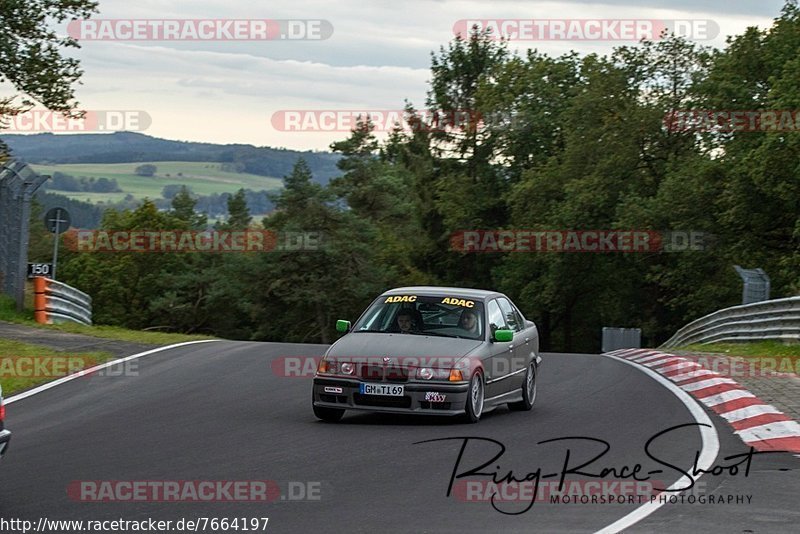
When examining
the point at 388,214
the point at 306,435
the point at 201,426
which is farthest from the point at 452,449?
the point at 388,214

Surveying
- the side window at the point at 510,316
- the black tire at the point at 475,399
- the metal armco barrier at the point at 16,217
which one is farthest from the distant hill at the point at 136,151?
the black tire at the point at 475,399

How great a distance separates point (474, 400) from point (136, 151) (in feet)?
453

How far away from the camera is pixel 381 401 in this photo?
11789 mm

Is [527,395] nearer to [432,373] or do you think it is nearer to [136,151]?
[432,373]

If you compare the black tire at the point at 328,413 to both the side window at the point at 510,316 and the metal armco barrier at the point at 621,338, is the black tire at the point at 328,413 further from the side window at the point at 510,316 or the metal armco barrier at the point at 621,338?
the metal armco barrier at the point at 621,338

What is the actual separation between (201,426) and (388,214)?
6730 centimetres

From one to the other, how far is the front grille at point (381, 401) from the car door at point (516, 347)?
1.71 metres

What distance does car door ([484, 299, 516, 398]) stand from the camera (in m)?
12.6

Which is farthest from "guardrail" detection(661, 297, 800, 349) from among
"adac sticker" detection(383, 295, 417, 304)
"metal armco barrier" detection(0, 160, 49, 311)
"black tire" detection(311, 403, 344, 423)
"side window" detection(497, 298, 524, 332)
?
"metal armco barrier" detection(0, 160, 49, 311)

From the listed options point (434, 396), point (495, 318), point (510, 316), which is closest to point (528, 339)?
point (510, 316)

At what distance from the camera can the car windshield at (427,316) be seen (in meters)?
12.7

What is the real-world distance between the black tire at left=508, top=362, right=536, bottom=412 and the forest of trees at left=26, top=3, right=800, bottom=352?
2145 centimetres

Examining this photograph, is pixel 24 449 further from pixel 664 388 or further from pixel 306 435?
pixel 664 388

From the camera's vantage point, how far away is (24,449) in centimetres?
997
